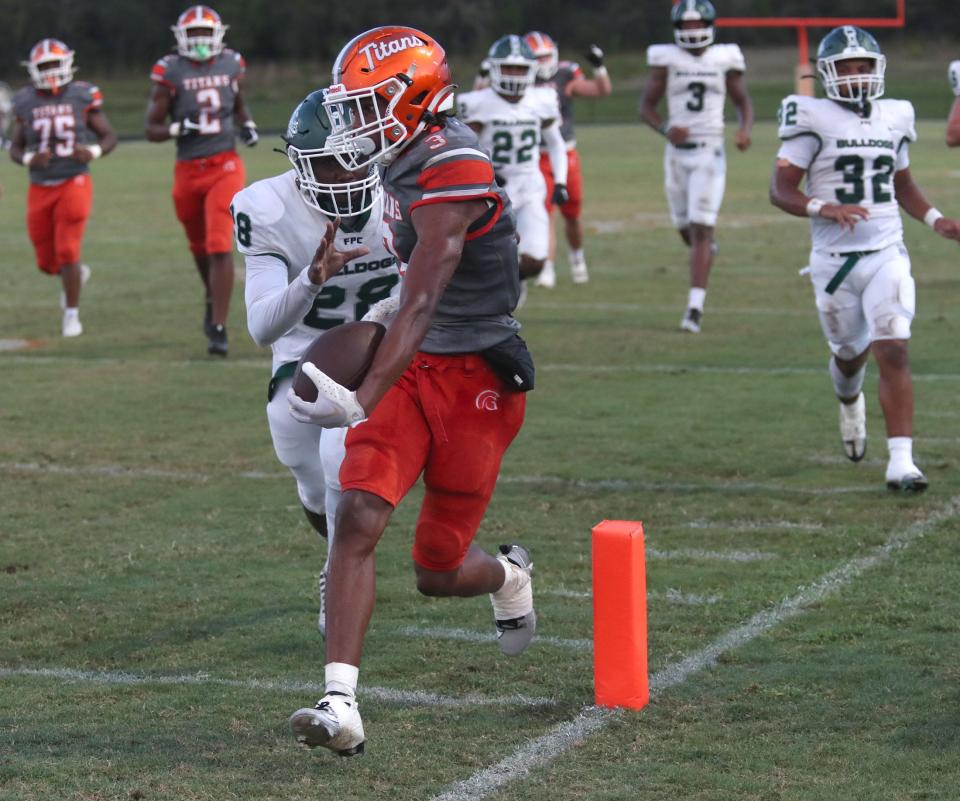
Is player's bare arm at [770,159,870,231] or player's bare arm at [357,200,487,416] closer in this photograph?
player's bare arm at [357,200,487,416]

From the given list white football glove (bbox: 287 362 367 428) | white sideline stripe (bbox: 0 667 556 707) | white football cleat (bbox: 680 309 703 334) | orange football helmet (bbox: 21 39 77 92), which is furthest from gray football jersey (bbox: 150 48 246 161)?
white football glove (bbox: 287 362 367 428)

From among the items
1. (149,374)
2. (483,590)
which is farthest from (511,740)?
(149,374)

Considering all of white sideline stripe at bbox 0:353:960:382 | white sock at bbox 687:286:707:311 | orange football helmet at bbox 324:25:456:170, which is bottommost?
white sideline stripe at bbox 0:353:960:382

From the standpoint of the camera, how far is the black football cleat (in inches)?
410

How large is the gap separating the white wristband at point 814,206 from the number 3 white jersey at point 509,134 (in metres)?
4.55

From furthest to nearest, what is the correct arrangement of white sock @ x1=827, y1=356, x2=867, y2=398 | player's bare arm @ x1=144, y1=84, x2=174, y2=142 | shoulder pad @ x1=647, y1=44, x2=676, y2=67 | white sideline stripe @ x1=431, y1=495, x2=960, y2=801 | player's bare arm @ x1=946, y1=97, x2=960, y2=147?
shoulder pad @ x1=647, y1=44, x2=676, y2=67, player's bare arm @ x1=144, y1=84, x2=174, y2=142, player's bare arm @ x1=946, y1=97, x2=960, y2=147, white sock @ x1=827, y1=356, x2=867, y2=398, white sideline stripe @ x1=431, y1=495, x2=960, y2=801

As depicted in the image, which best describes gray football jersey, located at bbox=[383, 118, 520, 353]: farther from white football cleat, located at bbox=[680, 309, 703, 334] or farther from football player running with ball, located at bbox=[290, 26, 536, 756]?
white football cleat, located at bbox=[680, 309, 703, 334]

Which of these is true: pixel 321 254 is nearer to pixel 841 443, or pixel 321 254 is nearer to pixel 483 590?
pixel 483 590

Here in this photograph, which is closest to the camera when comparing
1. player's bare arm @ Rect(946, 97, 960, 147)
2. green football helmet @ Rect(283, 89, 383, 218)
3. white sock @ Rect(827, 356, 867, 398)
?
green football helmet @ Rect(283, 89, 383, 218)

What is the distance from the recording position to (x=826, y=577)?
5613 mm

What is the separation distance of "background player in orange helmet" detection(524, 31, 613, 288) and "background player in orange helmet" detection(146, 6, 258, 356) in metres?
2.78

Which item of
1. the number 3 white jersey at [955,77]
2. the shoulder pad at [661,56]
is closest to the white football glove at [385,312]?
the number 3 white jersey at [955,77]

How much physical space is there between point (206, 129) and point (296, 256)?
19.1ft

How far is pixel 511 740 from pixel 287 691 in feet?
2.29
